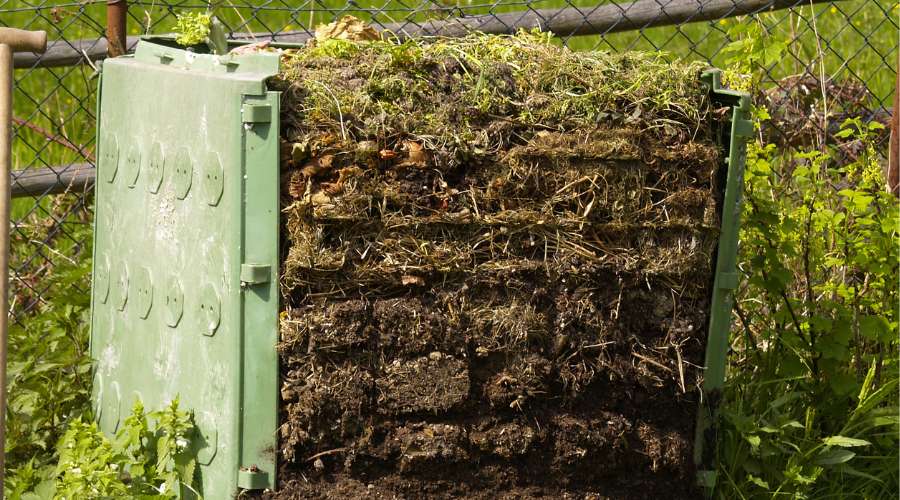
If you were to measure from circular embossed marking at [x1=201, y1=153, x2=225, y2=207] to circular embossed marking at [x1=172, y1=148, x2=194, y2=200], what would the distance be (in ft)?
0.27

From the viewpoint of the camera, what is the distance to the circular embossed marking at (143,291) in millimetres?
3287

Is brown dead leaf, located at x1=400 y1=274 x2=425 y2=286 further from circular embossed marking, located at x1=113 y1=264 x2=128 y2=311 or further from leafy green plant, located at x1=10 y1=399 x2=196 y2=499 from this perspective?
circular embossed marking, located at x1=113 y1=264 x2=128 y2=311

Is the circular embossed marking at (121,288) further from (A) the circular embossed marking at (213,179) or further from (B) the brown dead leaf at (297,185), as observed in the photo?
(B) the brown dead leaf at (297,185)

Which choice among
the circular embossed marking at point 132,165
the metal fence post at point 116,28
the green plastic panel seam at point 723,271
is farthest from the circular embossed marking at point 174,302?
the green plastic panel seam at point 723,271

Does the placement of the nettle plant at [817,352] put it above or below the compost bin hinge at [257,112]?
below

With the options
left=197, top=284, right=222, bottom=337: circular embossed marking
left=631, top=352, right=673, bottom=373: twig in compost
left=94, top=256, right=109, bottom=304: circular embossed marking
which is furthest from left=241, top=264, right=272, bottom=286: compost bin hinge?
left=631, top=352, right=673, bottom=373: twig in compost

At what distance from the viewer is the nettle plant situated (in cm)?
353

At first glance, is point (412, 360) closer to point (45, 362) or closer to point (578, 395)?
point (578, 395)

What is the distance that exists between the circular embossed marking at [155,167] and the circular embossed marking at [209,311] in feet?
1.29

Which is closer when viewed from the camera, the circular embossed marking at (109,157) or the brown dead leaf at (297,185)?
the brown dead leaf at (297,185)

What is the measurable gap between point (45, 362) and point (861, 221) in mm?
2926

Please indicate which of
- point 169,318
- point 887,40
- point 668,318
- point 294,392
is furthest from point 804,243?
point 887,40

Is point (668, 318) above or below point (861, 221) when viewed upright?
below

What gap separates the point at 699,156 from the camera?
9.96ft
